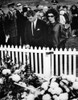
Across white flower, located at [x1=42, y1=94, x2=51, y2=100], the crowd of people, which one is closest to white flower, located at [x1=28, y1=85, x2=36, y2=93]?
white flower, located at [x1=42, y1=94, x2=51, y2=100]

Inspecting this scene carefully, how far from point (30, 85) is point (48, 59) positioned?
11.7 feet

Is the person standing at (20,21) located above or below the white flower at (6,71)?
below

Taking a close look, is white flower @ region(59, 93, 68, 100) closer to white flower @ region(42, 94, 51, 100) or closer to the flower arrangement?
the flower arrangement

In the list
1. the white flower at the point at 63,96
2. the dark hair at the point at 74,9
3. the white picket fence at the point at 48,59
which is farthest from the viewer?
the dark hair at the point at 74,9

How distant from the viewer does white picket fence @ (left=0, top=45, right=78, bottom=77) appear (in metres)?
7.48

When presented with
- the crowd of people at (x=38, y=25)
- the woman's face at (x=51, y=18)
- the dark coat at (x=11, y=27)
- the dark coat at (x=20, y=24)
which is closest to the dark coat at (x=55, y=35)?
the crowd of people at (x=38, y=25)

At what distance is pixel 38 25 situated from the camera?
935 centimetres

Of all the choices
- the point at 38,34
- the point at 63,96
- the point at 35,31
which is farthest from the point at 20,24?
the point at 63,96

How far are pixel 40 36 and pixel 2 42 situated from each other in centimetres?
149

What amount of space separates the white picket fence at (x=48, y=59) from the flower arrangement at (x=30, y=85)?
2.98 meters

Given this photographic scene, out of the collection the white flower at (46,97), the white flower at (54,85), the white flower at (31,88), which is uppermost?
the white flower at (54,85)

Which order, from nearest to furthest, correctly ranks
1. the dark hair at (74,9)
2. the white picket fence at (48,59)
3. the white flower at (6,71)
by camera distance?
1. the white flower at (6,71)
2. the white picket fence at (48,59)
3. the dark hair at (74,9)

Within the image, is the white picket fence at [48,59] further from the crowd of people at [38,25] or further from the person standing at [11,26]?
the person standing at [11,26]

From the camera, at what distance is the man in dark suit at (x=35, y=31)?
938cm
